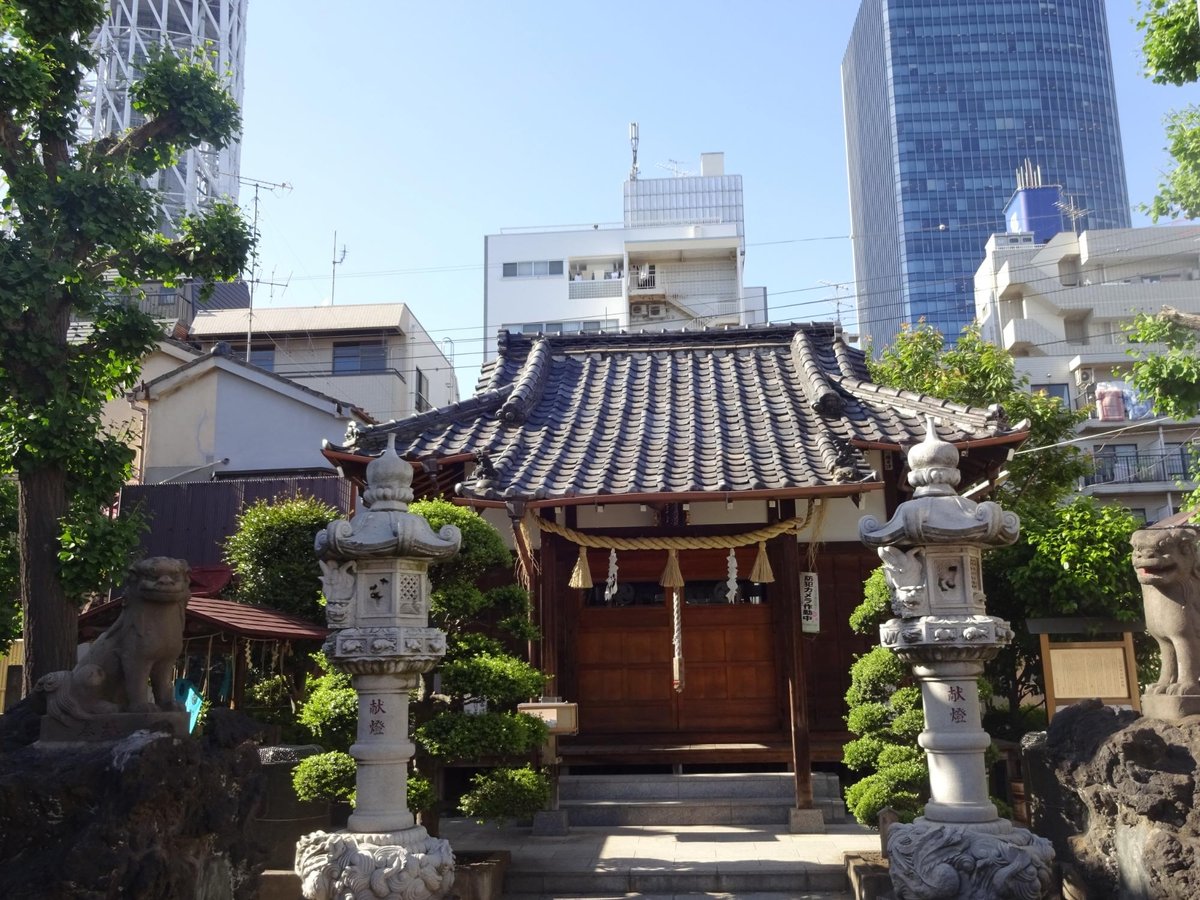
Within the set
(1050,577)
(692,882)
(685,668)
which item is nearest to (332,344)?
(685,668)

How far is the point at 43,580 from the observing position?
10.1 m

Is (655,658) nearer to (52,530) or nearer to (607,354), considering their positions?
(607,354)

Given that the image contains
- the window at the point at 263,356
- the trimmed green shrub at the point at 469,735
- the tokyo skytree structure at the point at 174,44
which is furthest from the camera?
the tokyo skytree structure at the point at 174,44

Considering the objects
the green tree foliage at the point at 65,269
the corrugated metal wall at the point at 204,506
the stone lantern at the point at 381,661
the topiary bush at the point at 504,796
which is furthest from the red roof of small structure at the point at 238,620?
the corrugated metal wall at the point at 204,506

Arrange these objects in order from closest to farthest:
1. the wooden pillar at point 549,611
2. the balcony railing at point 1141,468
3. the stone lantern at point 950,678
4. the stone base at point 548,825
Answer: the stone lantern at point 950,678
the stone base at point 548,825
the wooden pillar at point 549,611
the balcony railing at point 1141,468

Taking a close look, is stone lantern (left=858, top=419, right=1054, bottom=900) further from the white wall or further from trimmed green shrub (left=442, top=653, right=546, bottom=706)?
the white wall

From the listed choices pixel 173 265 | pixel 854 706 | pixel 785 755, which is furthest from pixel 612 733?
pixel 173 265

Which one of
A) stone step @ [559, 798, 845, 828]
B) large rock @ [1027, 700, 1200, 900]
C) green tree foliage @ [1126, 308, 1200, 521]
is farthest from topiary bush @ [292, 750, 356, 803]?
green tree foliage @ [1126, 308, 1200, 521]

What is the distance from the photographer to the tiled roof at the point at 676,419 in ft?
39.3

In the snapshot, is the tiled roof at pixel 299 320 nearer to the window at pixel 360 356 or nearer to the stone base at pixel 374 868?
the window at pixel 360 356

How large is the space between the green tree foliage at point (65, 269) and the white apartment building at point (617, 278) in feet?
107

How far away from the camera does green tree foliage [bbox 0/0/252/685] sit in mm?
9953

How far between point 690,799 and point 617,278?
36.8 meters

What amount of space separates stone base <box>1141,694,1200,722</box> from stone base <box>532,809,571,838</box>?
677 cm
